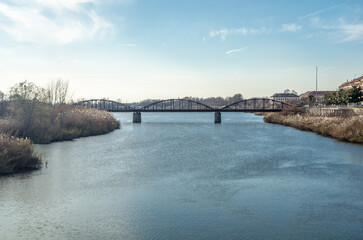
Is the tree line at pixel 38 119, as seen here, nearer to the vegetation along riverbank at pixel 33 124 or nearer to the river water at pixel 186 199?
the vegetation along riverbank at pixel 33 124

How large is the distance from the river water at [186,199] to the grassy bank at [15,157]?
78cm

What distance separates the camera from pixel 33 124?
114 feet

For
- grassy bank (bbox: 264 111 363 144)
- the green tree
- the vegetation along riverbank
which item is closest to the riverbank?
the vegetation along riverbank

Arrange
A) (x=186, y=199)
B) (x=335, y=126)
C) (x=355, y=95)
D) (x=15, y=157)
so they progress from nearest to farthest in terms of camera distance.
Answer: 1. (x=186, y=199)
2. (x=15, y=157)
3. (x=335, y=126)
4. (x=355, y=95)

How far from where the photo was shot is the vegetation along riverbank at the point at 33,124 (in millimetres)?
19719

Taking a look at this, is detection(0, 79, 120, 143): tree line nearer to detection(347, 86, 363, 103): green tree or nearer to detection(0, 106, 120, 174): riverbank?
detection(0, 106, 120, 174): riverbank

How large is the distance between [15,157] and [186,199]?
38.0 ft

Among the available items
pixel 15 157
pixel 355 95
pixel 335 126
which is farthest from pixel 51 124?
pixel 355 95

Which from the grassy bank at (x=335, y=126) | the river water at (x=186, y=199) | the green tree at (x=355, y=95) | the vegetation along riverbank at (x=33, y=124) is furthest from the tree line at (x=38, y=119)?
the green tree at (x=355, y=95)

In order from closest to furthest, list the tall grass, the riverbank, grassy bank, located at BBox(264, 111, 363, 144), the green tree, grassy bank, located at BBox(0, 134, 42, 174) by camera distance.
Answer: grassy bank, located at BBox(0, 134, 42, 174)
the riverbank
the tall grass
grassy bank, located at BBox(264, 111, 363, 144)
the green tree

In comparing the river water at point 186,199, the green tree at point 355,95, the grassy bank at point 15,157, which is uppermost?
the green tree at point 355,95

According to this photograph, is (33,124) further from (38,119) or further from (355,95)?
(355,95)

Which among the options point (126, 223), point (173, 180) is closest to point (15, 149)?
point (173, 180)

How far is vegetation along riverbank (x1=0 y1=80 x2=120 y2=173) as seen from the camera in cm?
1972
